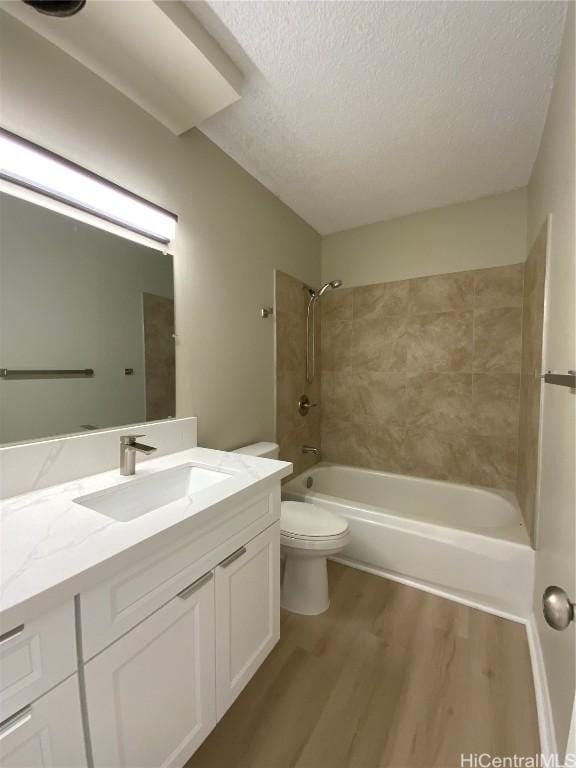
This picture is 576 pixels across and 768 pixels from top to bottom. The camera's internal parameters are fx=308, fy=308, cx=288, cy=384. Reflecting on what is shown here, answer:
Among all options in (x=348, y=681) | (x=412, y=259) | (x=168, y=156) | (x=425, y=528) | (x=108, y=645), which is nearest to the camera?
(x=108, y=645)

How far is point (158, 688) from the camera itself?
0.76 meters

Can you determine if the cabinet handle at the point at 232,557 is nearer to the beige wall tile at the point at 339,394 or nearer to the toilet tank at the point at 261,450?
the toilet tank at the point at 261,450

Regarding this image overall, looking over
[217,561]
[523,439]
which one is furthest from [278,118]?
[523,439]

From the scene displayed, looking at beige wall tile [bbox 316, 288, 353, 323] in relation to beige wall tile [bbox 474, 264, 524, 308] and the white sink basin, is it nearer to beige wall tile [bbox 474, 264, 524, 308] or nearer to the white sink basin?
beige wall tile [bbox 474, 264, 524, 308]

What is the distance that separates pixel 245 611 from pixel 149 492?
53cm

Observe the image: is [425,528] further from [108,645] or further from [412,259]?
[412,259]

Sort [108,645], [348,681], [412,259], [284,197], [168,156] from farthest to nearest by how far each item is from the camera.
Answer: [412,259] < [284,197] < [168,156] < [348,681] < [108,645]

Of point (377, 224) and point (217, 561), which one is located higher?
point (377, 224)

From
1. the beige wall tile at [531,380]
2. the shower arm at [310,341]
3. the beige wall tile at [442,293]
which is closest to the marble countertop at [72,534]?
the beige wall tile at [531,380]

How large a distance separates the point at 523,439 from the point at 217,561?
189 cm

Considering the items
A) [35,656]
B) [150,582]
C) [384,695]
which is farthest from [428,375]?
[35,656]

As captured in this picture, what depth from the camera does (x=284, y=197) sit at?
2127 millimetres

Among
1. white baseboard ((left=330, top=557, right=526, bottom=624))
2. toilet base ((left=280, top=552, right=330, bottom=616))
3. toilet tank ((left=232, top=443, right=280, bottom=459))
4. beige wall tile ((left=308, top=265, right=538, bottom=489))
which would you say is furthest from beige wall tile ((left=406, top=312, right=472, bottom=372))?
toilet base ((left=280, top=552, right=330, bottom=616))

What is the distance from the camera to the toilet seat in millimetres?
1487
